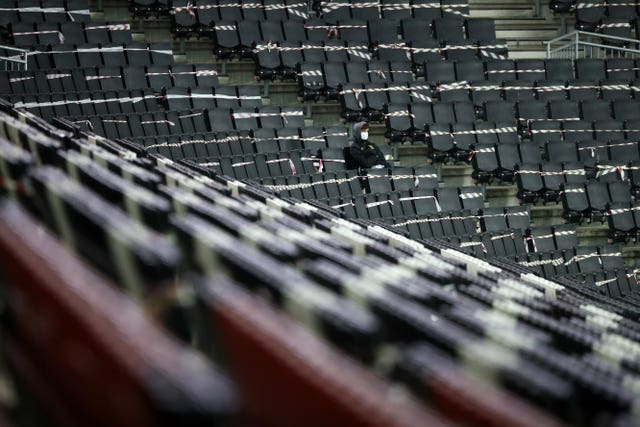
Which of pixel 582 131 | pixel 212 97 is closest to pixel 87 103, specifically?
pixel 212 97

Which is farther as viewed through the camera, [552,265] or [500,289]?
[552,265]

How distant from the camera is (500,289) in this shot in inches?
65.7

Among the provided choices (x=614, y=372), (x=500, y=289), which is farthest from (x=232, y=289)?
(x=500, y=289)

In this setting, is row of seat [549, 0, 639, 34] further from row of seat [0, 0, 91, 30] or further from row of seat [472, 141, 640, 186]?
row of seat [0, 0, 91, 30]

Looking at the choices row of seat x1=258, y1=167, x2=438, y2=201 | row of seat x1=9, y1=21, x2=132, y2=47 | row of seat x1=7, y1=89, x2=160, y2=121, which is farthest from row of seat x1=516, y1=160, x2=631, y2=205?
row of seat x1=9, y1=21, x2=132, y2=47

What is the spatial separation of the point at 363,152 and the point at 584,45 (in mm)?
2277

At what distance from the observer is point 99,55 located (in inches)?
160

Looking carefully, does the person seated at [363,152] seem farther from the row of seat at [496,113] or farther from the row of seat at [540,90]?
the row of seat at [540,90]

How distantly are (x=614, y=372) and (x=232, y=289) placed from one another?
61 centimetres

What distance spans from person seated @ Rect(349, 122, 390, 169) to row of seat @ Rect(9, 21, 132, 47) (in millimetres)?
1314

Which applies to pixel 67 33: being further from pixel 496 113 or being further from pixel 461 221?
pixel 496 113

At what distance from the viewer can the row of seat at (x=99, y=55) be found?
387cm

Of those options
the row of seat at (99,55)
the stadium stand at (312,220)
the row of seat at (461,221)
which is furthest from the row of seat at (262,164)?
the row of seat at (99,55)

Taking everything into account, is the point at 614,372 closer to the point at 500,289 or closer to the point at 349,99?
the point at 500,289
